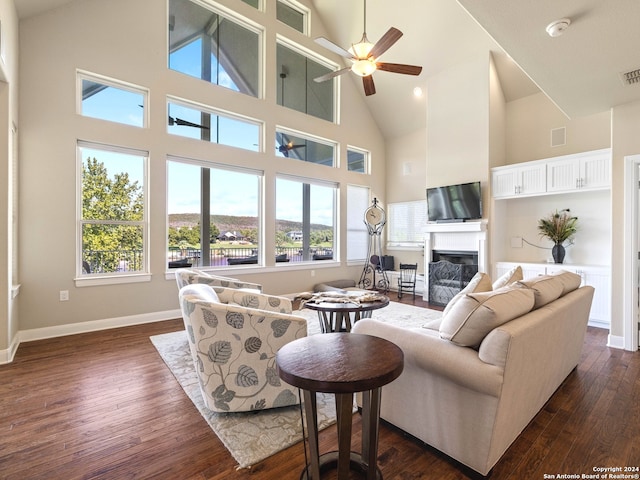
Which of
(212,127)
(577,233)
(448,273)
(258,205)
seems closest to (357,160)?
(258,205)

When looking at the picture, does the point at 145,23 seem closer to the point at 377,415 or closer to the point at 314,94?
the point at 314,94

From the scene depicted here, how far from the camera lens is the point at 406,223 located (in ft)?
24.2

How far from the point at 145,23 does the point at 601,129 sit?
22.7ft

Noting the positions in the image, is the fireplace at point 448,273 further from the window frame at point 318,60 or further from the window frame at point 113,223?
the window frame at point 113,223

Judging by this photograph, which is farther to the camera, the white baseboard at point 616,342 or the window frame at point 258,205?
the window frame at point 258,205

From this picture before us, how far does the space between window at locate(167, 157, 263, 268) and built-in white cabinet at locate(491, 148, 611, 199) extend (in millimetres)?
4266

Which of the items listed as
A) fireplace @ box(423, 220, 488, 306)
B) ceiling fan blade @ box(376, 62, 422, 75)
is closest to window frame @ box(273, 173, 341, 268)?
fireplace @ box(423, 220, 488, 306)

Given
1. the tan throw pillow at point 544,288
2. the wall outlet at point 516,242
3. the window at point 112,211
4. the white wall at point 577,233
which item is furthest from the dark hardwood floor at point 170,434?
the wall outlet at point 516,242

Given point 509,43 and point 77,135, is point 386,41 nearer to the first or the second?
point 509,43

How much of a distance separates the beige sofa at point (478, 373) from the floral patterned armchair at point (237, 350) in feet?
2.12

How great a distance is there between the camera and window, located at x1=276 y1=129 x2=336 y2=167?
6071mm

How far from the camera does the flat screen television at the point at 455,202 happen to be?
554 cm

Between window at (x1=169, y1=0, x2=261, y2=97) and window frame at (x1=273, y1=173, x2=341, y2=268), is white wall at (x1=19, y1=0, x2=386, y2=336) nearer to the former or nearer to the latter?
window at (x1=169, y1=0, x2=261, y2=97)

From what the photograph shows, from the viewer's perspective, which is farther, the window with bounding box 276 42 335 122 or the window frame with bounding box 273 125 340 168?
the window with bounding box 276 42 335 122
